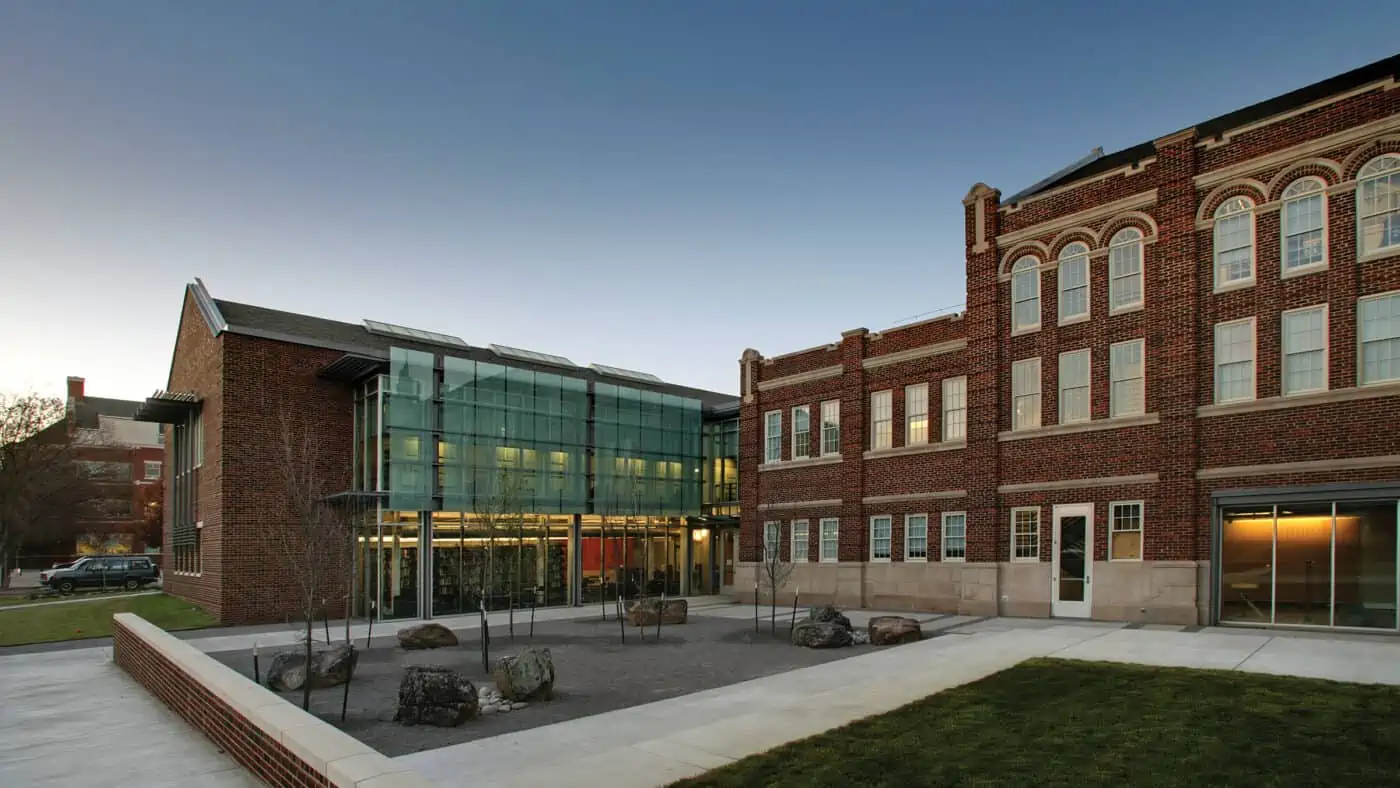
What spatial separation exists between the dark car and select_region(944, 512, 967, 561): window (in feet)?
140

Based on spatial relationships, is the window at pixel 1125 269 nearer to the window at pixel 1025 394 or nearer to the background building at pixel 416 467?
the window at pixel 1025 394

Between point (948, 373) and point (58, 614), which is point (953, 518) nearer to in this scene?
point (948, 373)

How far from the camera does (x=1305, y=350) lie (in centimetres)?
1933

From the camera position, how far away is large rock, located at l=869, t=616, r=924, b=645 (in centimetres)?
1883

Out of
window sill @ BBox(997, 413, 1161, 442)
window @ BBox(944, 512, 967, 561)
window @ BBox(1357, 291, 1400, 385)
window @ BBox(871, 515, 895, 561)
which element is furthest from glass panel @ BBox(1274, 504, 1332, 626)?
window @ BBox(871, 515, 895, 561)

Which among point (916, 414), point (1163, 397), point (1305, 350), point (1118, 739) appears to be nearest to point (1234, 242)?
point (1305, 350)

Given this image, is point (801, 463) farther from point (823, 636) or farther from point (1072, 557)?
point (823, 636)

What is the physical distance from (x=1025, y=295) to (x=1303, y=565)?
1028cm

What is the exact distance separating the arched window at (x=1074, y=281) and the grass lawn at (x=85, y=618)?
28.0m

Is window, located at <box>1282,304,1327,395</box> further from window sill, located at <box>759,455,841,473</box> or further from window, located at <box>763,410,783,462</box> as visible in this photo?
window, located at <box>763,410,783,462</box>

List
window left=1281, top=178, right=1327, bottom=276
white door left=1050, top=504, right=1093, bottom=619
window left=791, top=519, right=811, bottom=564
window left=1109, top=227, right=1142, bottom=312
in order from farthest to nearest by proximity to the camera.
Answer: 1. window left=791, top=519, right=811, bottom=564
2. white door left=1050, top=504, right=1093, bottom=619
3. window left=1109, top=227, right=1142, bottom=312
4. window left=1281, top=178, right=1327, bottom=276

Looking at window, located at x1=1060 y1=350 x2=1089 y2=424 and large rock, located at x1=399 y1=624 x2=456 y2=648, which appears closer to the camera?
large rock, located at x1=399 y1=624 x2=456 y2=648

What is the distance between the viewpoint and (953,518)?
26875mm

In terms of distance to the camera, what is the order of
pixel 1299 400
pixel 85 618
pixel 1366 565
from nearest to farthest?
pixel 1366 565, pixel 1299 400, pixel 85 618
